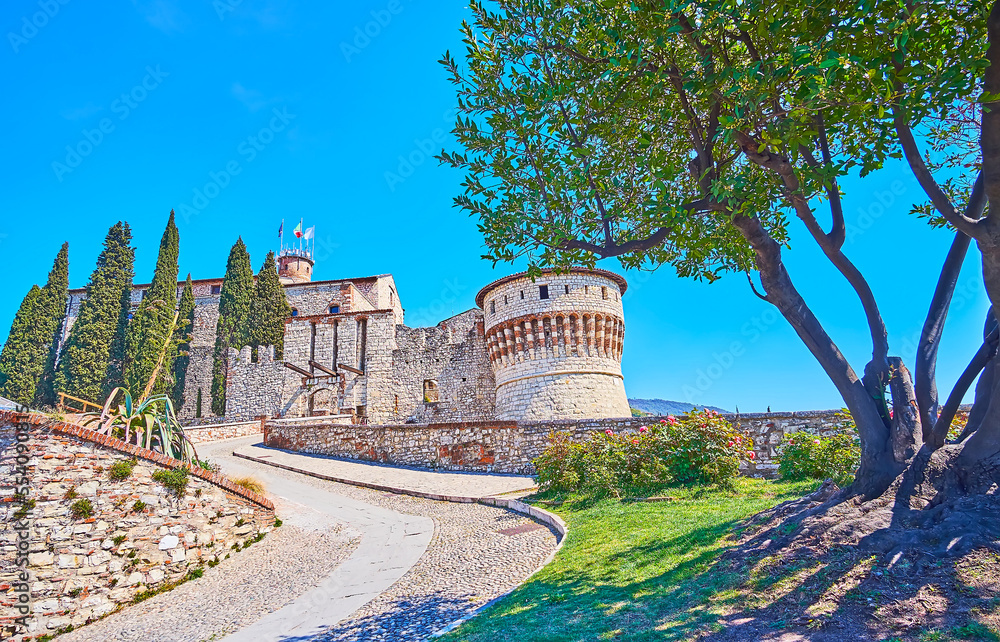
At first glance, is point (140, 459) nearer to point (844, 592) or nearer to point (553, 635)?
point (553, 635)

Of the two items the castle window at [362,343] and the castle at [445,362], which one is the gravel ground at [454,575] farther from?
the castle window at [362,343]

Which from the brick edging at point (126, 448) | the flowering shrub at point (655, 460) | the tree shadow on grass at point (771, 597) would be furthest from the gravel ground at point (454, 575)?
the brick edging at point (126, 448)

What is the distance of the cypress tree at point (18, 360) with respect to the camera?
33.8 m

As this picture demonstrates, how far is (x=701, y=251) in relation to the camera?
20.7ft

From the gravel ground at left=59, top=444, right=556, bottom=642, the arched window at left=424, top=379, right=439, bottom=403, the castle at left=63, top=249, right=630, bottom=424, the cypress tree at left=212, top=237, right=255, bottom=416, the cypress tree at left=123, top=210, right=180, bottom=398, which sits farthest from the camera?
the cypress tree at left=123, top=210, right=180, bottom=398

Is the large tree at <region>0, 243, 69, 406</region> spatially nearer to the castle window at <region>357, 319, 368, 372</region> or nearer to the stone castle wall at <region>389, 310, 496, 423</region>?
the castle window at <region>357, 319, 368, 372</region>

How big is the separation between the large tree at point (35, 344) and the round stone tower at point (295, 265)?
15.2m

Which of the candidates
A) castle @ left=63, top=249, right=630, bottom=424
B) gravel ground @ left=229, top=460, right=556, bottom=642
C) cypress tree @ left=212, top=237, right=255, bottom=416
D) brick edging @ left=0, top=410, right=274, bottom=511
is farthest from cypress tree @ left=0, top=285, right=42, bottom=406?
gravel ground @ left=229, top=460, right=556, bottom=642

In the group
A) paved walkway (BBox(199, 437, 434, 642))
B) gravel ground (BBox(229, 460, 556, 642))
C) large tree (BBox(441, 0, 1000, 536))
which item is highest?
large tree (BBox(441, 0, 1000, 536))

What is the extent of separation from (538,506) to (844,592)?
6.07 m

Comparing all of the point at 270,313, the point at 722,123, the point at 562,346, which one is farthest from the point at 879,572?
the point at 270,313

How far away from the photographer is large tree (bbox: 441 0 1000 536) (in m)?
3.93

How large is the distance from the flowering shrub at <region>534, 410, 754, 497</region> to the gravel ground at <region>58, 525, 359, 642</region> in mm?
4034

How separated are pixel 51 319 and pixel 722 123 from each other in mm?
47365
